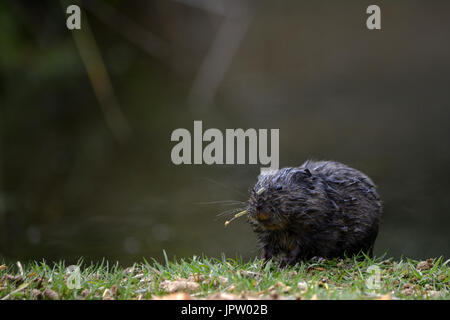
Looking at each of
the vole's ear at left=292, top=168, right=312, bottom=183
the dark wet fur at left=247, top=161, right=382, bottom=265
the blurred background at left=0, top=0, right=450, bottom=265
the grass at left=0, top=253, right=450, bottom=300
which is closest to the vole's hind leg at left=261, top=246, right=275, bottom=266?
the dark wet fur at left=247, top=161, right=382, bottom=265

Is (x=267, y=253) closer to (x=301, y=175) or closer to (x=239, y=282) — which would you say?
(x=301, y=175)

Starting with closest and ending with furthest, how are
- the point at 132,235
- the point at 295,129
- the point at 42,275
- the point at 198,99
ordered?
1. the point at 42,275
2. the point at 132,235
3. the point at 295,129
4. the point at 198,99

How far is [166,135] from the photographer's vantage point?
10430 mm

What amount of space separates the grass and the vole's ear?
0.71 metres

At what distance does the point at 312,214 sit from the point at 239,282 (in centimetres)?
117

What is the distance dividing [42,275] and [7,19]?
685 centimetres

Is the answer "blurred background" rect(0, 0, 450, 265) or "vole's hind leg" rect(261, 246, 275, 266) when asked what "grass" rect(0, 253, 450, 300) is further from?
"blurred background" rect(0, 0, 450, 265)

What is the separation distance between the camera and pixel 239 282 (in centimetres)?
368

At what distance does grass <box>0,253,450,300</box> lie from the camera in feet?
11.5

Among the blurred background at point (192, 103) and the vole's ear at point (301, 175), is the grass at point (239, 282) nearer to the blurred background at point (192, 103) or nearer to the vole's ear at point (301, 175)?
the vole's ear at point (301, 175)

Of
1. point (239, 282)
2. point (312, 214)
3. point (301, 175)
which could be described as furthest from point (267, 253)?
point (239, 282)

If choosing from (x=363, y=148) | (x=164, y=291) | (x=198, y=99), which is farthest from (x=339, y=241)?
(x=198, y=99)

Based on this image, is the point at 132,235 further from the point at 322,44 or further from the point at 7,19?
the point at 322,44

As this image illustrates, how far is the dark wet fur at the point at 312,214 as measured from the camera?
452 cm
